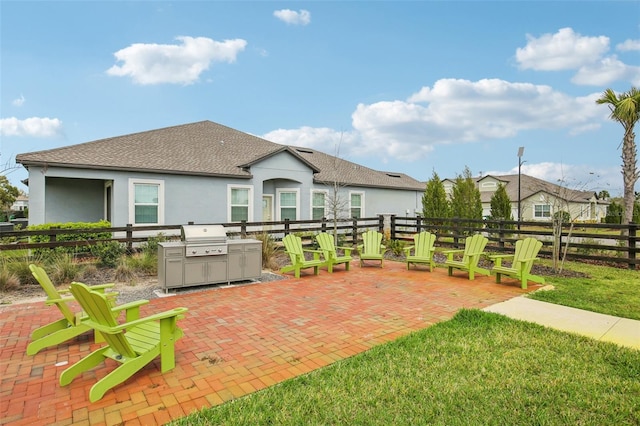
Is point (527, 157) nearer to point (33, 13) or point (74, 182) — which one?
point (33, 13)

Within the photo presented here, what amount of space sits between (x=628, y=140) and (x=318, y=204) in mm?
15353

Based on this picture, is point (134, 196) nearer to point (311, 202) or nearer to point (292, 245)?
point (292, 245)

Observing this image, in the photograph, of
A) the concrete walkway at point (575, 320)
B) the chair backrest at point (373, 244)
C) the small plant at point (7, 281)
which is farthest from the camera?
the chair backrest at point (373, 244)

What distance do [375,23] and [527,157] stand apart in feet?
34.0

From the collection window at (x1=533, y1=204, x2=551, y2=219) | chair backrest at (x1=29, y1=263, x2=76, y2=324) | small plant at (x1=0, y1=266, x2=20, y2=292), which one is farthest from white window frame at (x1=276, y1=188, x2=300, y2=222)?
window at (x1=533, y1=204, x2=551, y2=219)

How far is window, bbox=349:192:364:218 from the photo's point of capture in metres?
18.5

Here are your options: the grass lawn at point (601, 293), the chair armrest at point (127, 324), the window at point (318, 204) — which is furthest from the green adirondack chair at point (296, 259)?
the window at point (318, 204)

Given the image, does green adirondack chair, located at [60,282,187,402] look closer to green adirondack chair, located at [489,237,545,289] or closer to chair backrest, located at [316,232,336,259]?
chair backrest, located at [316,232,336,259]

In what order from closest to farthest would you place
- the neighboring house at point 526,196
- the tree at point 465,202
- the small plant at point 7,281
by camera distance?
the small plant at point 7,281
the tree at point 465,202
the neighboring house at point 526,196

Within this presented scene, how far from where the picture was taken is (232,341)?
4281mm

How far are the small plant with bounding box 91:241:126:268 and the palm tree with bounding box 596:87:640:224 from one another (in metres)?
21.1

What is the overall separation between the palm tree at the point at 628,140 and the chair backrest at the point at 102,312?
20658mm

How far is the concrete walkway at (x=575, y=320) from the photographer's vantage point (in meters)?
4.30

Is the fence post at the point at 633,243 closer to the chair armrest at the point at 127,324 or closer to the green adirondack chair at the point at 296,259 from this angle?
the green adirondack chair at the point at 296,259
